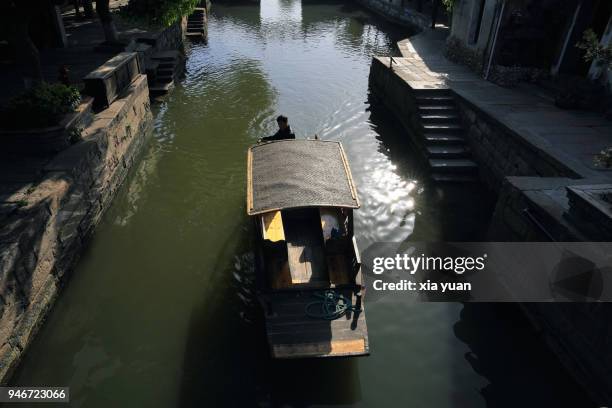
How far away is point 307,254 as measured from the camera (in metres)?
8.37

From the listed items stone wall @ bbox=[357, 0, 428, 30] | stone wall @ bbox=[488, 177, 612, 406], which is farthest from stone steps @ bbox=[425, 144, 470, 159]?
stone wall @ bbox=[357, 0, 428, 30]

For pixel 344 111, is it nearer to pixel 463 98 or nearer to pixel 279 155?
pixel 463 98

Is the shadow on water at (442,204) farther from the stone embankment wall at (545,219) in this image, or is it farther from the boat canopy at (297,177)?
the boat canopy at (297,177)

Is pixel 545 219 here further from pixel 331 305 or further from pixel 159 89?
pixel 159 89

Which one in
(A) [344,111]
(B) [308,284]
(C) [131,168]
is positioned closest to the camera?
(B) [308,284]

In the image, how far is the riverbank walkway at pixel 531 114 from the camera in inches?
419

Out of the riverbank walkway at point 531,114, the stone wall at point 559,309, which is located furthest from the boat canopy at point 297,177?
the riverbank walkway at point 531,114

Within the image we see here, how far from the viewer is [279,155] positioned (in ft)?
28.8

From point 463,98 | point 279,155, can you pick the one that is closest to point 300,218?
point 279,155

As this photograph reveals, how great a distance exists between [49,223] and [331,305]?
20.4 feet

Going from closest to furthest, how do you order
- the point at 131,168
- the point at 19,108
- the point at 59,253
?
the point at 59,253
the point at 19,108
the point at 131,168

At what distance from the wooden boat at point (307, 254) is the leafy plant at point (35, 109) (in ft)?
17.8

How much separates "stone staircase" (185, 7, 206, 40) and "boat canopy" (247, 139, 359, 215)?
25.8 m

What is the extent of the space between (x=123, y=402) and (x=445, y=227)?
8979 millimetres
